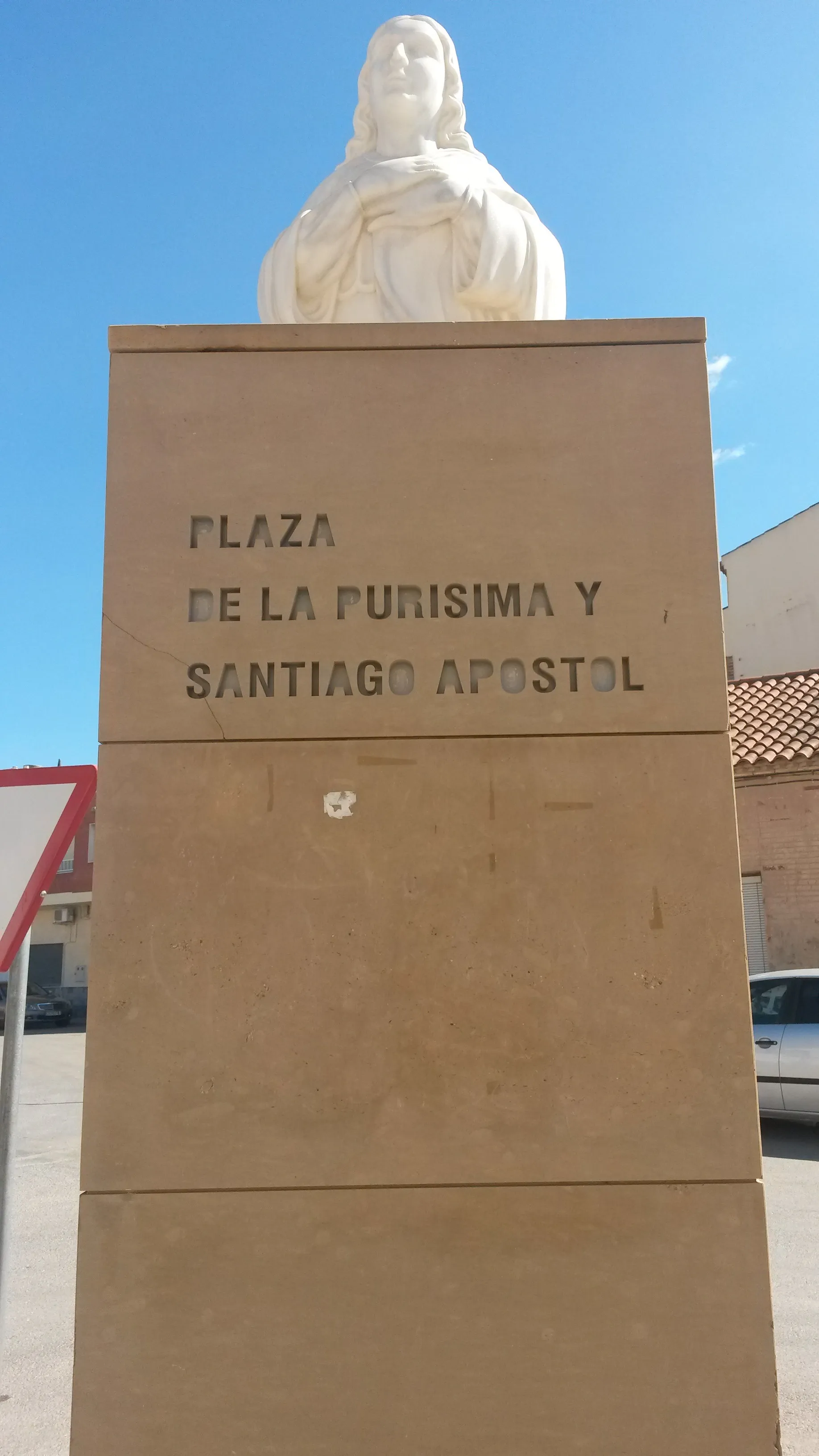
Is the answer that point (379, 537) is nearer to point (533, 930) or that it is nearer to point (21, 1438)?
point (533, 930)

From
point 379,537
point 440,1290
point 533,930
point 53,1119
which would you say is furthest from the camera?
point 53,1119

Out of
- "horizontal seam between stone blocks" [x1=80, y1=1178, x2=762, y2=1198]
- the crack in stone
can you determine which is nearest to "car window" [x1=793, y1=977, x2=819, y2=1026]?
"horizontal seam between stone blocks" [x1=80, y1=1178, x2=762, y2=1198]

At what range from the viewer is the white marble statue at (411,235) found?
331 cm

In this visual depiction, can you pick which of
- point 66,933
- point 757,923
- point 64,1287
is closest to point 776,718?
point 757,923

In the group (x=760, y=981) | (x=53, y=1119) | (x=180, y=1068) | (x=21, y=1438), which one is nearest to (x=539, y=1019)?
(x=180, y=1068)

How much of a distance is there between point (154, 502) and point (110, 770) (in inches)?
26.5

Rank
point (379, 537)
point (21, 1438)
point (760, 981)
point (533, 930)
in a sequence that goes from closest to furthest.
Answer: point (533, 930)
point (379, 537)
point (21, 1438)
point (760, 981)

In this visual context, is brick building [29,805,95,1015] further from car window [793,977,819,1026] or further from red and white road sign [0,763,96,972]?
red and white road sign [0,763,96,972]

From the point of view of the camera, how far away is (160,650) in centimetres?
264

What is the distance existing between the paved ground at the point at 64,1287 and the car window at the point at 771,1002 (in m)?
0.97

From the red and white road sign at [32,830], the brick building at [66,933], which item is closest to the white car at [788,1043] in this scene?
the red and white road sign at [32,830]

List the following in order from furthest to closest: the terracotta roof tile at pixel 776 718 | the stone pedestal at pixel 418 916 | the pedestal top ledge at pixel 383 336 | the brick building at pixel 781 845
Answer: the terracotta roof tile at pixel 776 718 → the brick building at pixel 781 845 → the pedestal top ledge at pixel 383 336 → the stone pedestal at pixel 418 916

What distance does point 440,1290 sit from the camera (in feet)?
7.70

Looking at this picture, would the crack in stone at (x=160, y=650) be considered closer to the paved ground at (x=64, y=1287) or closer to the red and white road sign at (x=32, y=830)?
the red and white road sign at (x=32, y=830)
